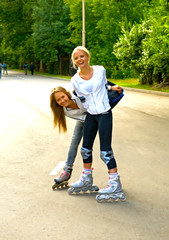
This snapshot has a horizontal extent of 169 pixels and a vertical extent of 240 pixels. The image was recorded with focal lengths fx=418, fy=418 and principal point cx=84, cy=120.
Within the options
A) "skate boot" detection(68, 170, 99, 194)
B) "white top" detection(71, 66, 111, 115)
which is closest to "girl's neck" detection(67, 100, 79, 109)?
"white top" detection(71, 66, 111, 115)

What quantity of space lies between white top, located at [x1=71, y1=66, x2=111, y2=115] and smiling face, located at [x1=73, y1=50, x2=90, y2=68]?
135mm

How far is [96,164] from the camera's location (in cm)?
641

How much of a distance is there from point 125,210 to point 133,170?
174 cm

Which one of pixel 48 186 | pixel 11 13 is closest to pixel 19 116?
pixel 48 186

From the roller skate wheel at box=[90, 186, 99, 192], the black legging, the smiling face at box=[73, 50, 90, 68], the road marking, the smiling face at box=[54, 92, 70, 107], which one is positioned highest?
the smiling face at box=[73, 50, 90, 68]

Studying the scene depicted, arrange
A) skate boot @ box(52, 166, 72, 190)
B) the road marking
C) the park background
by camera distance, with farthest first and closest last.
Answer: the park background
the road marking
skate boot @ box(52, 166, 72, 190)

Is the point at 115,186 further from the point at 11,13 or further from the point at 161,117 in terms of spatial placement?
the point at 11,13

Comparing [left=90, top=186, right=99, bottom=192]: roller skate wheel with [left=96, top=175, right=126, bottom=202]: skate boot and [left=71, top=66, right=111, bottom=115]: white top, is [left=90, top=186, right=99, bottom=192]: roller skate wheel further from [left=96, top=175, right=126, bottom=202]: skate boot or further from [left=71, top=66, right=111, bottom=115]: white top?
[left=71, top=66, right=111, bottom=115]: white top

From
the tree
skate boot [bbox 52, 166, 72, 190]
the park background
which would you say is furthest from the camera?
the tree

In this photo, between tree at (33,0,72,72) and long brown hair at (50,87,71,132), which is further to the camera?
tree at (33,0,72,72)

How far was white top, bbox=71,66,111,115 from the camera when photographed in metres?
4.64

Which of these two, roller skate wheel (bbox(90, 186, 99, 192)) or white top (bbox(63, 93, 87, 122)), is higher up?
white top (bbox(63, 93, 87, 122))

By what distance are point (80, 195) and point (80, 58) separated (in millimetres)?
1604

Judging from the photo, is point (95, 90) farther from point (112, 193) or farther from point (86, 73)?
point (112, 193)
